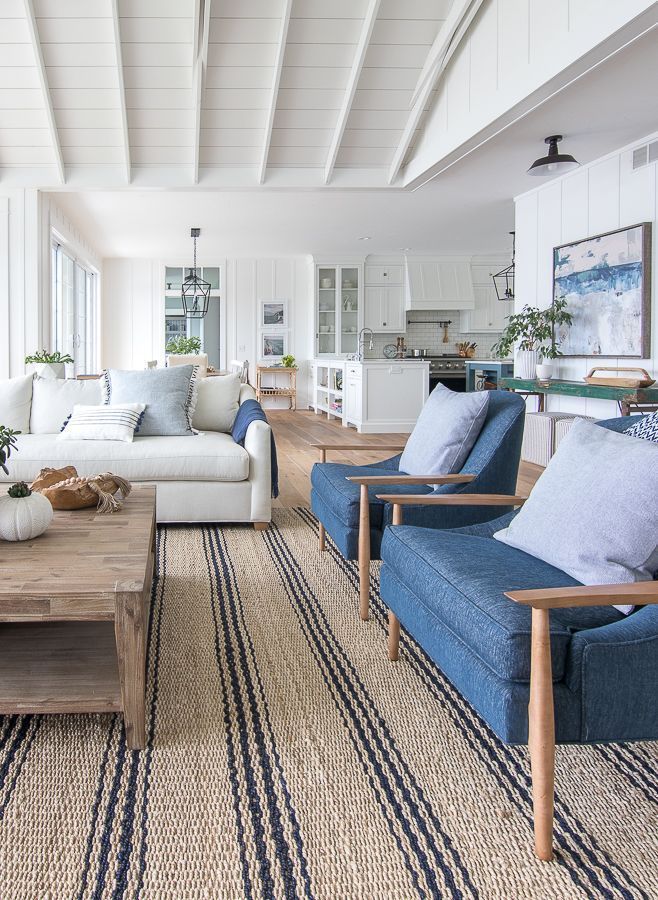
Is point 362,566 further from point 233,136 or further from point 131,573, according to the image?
point 233,136

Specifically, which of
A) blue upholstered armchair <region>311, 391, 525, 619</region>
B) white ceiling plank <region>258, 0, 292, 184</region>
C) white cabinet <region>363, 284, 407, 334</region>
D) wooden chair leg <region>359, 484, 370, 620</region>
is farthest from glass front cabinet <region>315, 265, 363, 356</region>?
wooden chair leg <region>359, 484, 370, 620</region>

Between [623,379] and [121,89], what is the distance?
179 inches

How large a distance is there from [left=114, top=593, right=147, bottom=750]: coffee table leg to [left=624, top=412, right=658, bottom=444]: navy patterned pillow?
144 centimetres

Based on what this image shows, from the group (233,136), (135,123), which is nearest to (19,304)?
(135,123)

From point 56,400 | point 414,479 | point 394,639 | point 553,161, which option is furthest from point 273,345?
point 394,639

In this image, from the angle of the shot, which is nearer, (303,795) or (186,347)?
(303,795)

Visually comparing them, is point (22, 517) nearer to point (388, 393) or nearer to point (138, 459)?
point (138, 459)

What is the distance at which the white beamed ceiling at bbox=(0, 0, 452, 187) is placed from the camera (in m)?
5.63

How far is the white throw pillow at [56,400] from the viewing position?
478 cm

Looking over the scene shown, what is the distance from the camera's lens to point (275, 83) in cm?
610

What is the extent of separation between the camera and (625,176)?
6.23 meters

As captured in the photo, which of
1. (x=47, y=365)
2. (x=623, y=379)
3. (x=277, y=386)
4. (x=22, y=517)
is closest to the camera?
(x=22, y=517)

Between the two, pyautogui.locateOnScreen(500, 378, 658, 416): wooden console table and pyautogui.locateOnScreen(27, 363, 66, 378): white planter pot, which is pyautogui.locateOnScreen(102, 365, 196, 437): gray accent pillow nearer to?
pyautogui.locateOnScreen(27, 363, 66, 378): white planter pot

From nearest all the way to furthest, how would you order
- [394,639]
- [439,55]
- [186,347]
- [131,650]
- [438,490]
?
[131,650], [394,639], [438,490], [439,55], [186,347]
